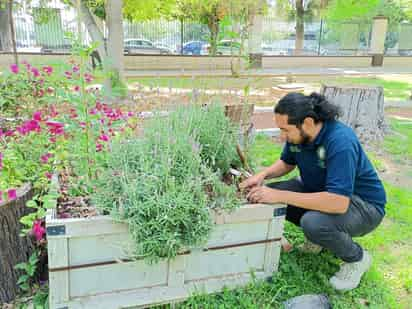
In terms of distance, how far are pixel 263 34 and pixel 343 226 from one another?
1661 cm

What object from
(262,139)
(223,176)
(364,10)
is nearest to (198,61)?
(364,10)

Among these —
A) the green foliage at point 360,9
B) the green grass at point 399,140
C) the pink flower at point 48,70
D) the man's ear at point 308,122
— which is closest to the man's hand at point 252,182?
the man's ear at point 308,122

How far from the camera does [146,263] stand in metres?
1.73

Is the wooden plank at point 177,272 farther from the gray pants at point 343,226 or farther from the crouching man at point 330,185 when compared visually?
the gray pants at point 343,226

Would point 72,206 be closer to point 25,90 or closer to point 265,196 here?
point 265,196

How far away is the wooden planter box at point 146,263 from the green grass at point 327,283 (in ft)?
0.22

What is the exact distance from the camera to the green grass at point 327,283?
6.48 feet

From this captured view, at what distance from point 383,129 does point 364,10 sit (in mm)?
14888

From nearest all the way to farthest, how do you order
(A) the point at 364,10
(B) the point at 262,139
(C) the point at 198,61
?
(B) the point at 262,139 < (C) the point at 198,61 < (A) the point at 364,10

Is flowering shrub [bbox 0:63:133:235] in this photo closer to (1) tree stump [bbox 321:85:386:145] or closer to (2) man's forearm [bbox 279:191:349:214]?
(2) man's forearm [bbox 279:191:349:214]

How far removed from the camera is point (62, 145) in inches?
89.6

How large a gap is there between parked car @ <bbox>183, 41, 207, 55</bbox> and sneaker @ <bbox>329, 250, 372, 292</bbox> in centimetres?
1436

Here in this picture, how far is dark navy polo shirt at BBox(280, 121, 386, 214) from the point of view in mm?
1858

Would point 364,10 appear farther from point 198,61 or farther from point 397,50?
point 198,61
